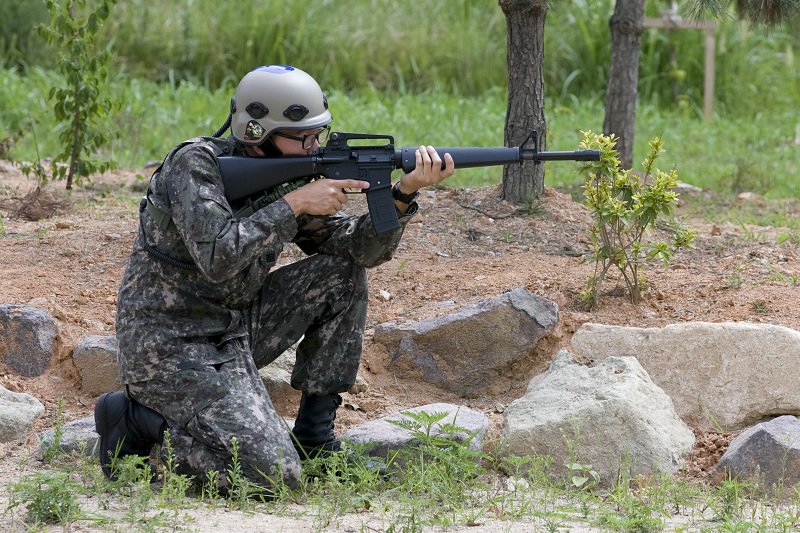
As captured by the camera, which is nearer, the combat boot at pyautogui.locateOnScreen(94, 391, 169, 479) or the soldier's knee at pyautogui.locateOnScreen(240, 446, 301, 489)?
the soldier's knee at pyautogui.locateOnScreen(240, 446, 301, 489)

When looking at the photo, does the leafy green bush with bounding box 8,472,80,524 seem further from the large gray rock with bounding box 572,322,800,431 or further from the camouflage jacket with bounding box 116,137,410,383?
the large gray rock with bounding box 572,322,800,431

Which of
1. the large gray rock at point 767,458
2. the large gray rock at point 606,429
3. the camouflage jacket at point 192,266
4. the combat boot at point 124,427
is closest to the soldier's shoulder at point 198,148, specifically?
the camouflage jacket at point 192,266

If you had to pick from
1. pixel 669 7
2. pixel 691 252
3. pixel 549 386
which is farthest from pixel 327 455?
pixel 669 7

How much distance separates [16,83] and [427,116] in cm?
327

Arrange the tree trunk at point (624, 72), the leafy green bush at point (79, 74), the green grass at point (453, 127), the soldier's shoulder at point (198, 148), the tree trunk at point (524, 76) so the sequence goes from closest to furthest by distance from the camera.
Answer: the soldier's shoulder at point (198, 148)
the tree trunk at point (524, 76)
the leafy green bush at point (79, 74)
the tree trunk at point (624, 72)
the green grass at point (453, 127)

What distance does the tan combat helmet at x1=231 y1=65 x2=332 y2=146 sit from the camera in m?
3.50

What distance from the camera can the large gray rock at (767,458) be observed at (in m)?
3.46

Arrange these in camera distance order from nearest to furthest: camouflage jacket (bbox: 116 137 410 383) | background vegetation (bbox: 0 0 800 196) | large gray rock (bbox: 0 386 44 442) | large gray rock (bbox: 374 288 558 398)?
1. camouflage jacket (bbox: 116 137 410 383)
2. large gray rock (bbox: 0 386 44 442)
3. large gray rock (bbox: 374 288 558 398)
4. background vegetation (bbox: 0 0 800 196)

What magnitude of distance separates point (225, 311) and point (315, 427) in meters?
0.47

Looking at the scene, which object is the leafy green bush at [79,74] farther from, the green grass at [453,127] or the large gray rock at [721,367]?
the large gray rock at [721,367]

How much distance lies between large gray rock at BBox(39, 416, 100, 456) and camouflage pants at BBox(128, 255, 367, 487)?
0.32m

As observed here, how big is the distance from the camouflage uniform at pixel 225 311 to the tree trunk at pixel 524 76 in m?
1.88

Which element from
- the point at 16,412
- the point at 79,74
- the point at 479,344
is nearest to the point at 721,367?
the point at 479,344

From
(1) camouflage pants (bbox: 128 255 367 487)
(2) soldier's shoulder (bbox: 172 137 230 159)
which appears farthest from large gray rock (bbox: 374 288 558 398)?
(2) soldier's shoulder (bbox: 172 137 230 159)
